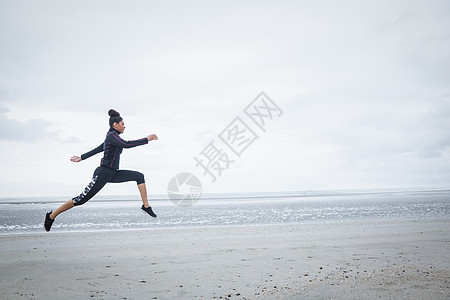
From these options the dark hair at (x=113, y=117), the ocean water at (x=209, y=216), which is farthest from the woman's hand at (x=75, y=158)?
the ocean water at (x=209, y=216)

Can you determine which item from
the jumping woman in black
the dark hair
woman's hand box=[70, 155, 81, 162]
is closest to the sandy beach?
the jumping woman in black

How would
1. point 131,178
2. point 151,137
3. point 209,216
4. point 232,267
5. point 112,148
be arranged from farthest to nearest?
point 209,216, point 232,267, point 131,178, point 112,148, point 151,137

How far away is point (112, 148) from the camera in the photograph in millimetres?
4086

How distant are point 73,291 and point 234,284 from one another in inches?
182

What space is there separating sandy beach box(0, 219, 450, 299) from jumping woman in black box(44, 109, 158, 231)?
560 centimetres

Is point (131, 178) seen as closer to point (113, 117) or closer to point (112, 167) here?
point (112, 167)

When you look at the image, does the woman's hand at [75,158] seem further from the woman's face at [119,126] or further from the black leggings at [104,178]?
the woman's face at [119,126]

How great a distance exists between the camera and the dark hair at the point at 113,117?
3.87 m

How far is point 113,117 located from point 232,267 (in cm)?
905

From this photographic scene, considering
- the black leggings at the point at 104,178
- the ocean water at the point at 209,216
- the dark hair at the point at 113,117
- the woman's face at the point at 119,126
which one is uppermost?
the dark hair at the point at 113,117

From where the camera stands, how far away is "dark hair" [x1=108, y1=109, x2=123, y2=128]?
12.7 feet

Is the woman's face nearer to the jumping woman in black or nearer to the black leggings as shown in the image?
the jumping woman in black

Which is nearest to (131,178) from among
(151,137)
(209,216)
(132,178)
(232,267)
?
(132,178)

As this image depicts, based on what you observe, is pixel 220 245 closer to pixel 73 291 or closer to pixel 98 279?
pixel 98 279
